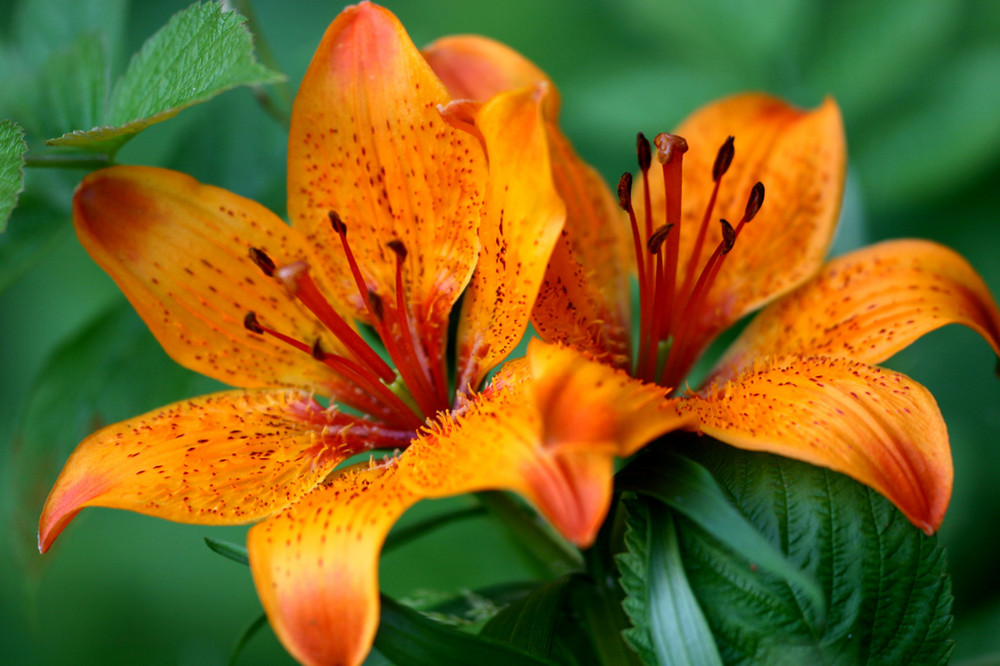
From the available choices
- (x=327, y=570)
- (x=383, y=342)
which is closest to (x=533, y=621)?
(x=327, y=570)

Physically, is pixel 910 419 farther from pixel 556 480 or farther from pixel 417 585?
pixel 417 585

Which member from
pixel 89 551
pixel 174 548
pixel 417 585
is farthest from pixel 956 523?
pixel 89 551

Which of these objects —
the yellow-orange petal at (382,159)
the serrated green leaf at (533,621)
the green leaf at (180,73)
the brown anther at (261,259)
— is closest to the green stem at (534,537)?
the serrated green leaf at (533,621)

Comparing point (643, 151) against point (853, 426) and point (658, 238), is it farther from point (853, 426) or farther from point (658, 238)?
point (853, 426)

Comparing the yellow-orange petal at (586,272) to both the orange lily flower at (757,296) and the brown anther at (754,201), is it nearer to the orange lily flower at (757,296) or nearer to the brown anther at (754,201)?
the orange lily flower at (757,296)

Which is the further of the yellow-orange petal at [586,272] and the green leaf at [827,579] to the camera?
the yellow-orange petal at [586,272]

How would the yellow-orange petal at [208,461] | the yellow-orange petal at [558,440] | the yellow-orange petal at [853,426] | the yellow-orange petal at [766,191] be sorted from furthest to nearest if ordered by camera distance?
the yellow-orange petal at [766,191] < the yellow-orange petal at [208,461] < the yellow-orange petal at [853,426] < the yellow-orange petal at [558,440]
